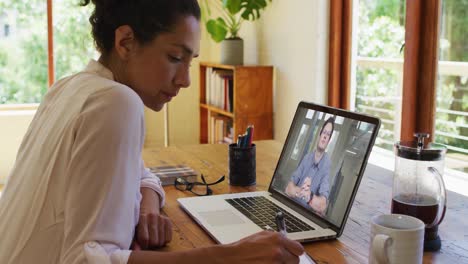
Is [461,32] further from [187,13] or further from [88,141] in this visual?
[88,141]

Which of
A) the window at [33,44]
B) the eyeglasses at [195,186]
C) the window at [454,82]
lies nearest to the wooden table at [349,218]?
the eyeglasses at [195,186]

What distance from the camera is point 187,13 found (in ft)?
3.47

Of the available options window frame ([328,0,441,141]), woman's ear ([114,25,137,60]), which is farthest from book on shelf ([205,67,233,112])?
woman's ear ([114,25,137,60])

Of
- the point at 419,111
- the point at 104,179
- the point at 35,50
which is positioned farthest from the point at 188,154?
the point at 35,50

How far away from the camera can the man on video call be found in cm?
126

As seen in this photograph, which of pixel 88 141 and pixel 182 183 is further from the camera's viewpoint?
pixel 182 183

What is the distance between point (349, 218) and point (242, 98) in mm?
2436

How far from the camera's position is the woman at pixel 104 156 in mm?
861

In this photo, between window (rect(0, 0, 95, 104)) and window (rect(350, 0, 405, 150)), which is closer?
window (rect(350, 0, 405, 150))

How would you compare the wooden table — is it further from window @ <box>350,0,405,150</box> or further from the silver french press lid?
window @ <box>350,0,405,150</box>

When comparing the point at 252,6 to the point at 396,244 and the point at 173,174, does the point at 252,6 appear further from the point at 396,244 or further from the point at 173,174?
the point at 396,244

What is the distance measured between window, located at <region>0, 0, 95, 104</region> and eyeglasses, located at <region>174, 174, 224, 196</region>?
10.6ft

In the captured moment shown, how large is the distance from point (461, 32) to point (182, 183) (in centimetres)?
164

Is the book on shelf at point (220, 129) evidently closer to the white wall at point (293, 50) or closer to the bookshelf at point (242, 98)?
the bookshelf at point (242, 98)
